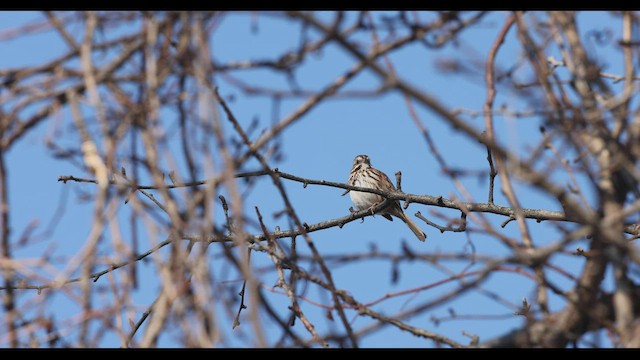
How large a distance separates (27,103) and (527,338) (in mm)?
1867

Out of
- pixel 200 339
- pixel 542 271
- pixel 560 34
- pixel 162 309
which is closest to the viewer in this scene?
pixel 200 339

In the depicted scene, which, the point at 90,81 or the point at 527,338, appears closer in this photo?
the point at 90,81

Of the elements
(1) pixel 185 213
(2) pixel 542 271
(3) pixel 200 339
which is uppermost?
(1) pixel 185 213

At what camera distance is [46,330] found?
2.67 m

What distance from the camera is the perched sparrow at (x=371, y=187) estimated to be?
903cm

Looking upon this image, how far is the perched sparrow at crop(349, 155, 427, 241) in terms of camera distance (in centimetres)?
903

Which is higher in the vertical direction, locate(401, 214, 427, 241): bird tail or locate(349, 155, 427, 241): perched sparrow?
locate(349, 155, 427, 241): perched sparrow

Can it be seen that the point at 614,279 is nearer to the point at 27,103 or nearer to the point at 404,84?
the point at 404,84

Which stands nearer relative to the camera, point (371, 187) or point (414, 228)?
point (414, 228)

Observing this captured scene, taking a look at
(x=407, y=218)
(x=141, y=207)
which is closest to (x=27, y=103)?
(x=141, y=207)

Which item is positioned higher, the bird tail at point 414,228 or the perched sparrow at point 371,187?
the perched sparrow at point 371,187

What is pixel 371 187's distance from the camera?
1038 centimetres

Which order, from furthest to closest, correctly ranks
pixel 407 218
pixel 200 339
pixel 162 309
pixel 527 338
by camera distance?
pixel 407 218 → pixel 527 338 → pixel 162 309 → pixel 200 339

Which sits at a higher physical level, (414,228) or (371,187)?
(371,187)
